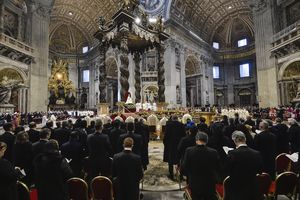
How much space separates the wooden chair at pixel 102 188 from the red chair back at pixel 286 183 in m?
2.15

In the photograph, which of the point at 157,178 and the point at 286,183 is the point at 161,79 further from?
the point at 286,183

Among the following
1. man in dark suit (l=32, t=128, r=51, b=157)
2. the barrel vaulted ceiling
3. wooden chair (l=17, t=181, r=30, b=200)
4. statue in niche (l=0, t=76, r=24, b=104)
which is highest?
the barrel vaulted ceiling

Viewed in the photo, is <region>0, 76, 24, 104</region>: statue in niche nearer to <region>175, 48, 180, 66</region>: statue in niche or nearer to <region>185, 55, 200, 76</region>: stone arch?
<region>175, 48, 180, 66</region>: statue in niche

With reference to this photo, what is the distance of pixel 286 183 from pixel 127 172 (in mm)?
2084

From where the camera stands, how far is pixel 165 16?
23109mm

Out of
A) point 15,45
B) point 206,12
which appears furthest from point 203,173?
point 206,12

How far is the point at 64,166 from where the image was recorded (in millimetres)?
2461

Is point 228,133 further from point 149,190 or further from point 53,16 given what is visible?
point 53,16

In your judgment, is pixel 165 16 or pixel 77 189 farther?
pixel 165 16

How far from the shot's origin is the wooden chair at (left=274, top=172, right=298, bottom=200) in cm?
265

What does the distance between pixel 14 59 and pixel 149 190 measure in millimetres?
17936

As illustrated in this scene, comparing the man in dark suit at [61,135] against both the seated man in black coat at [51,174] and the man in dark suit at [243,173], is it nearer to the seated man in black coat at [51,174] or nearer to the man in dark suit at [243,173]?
the seated man in black coat at [51,174]

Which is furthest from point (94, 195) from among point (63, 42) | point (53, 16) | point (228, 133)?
point (63, 42)

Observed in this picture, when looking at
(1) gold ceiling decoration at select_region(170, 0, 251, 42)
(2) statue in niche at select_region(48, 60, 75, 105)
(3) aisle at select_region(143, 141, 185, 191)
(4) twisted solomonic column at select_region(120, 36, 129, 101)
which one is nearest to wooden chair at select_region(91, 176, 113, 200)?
(3) aisle at select_region(143, 141, 185, 191)
